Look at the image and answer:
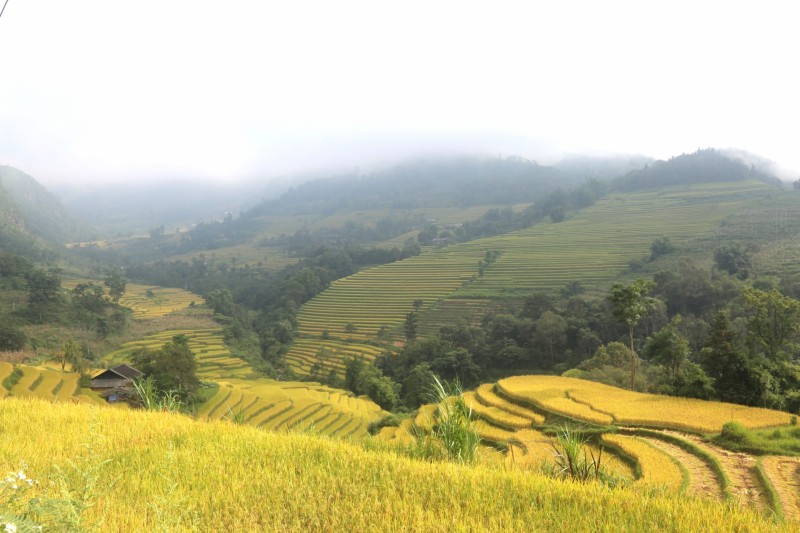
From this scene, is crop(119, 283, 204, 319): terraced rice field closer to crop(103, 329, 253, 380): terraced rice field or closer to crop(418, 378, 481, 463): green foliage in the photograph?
crop(103, 329, 253, 380): terraced rice field

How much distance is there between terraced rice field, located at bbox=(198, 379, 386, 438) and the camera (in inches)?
981

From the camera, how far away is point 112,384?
84.3 feet

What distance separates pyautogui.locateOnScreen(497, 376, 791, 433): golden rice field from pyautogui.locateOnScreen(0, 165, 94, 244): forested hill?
560 ft

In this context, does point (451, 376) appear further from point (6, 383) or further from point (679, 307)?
point (6, 383)

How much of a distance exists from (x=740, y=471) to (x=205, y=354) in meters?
42.4

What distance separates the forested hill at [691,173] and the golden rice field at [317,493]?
118860mm

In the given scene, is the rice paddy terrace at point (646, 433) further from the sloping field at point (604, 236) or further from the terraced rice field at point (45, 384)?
the sloping field at point (604, 236)

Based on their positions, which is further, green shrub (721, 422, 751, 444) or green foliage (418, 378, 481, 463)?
green shrub (721, 422, 751, 444)

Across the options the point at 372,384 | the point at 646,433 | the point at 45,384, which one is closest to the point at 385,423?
the point at 646,433

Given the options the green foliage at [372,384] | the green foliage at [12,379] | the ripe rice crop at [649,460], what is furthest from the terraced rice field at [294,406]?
the ripe rice crop at [649,460]

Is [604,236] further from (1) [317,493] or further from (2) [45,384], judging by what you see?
(1) [317,493]

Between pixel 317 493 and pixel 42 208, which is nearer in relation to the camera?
pixel 317 493

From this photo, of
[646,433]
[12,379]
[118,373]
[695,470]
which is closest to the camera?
[695,470]

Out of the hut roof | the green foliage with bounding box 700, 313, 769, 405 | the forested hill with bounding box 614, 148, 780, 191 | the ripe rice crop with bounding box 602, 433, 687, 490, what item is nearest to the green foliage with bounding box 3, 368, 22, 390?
the hut roof
